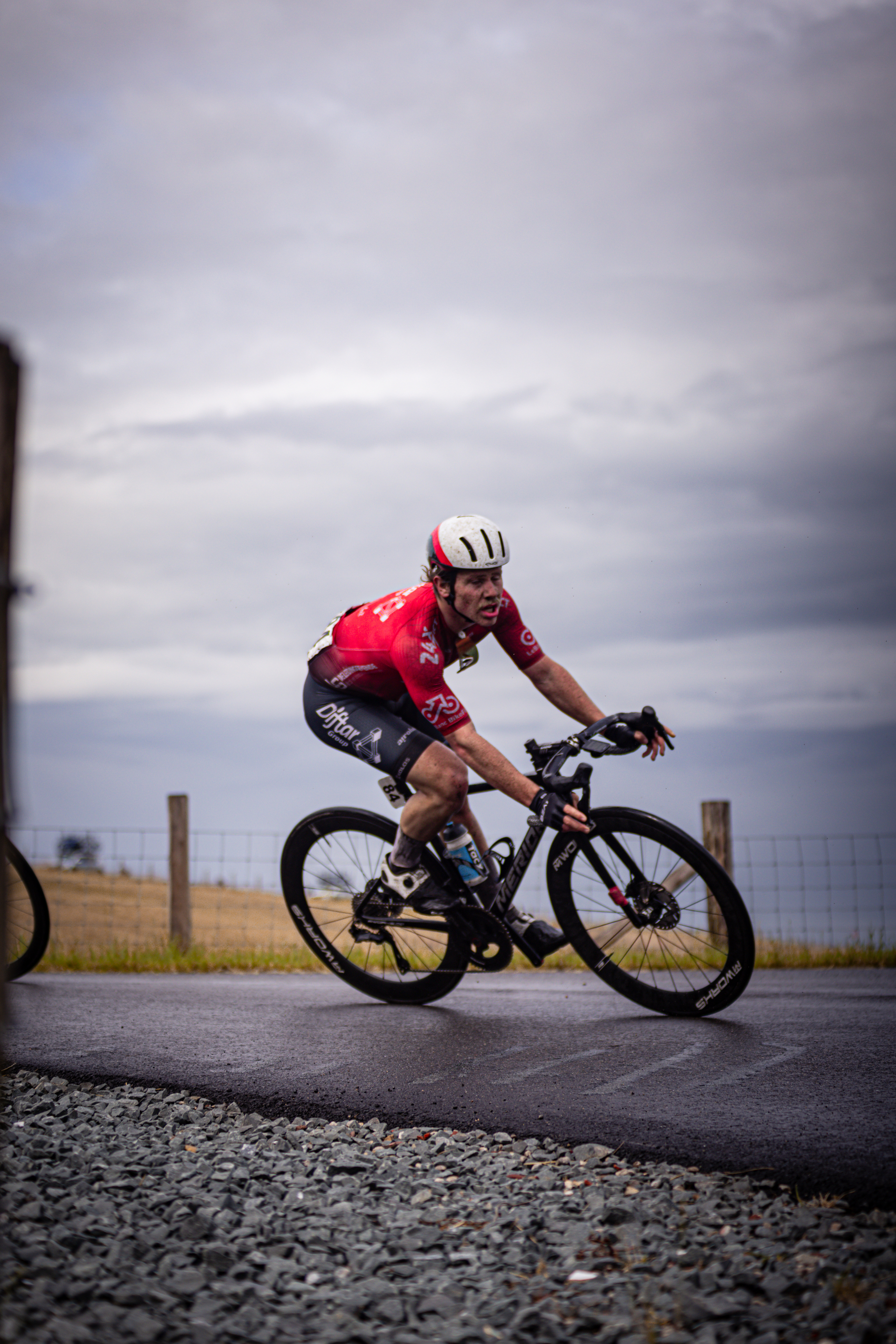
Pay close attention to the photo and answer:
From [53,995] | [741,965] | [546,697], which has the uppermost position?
[546,697]

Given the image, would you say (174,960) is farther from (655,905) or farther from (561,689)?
(655,905)

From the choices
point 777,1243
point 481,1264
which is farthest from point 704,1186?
point 481,1264

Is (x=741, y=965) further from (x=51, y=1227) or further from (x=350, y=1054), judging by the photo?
(x=51, y=1227)

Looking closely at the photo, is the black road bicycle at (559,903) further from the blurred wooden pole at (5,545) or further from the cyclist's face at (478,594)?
the blurred wooden pole at (5,545)

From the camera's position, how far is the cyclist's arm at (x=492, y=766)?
16.9ft

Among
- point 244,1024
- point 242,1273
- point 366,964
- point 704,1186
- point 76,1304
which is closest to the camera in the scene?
point 76,1304

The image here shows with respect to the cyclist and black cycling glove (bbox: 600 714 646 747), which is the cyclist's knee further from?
black cycling glove (bbox: 600 714 646 747)

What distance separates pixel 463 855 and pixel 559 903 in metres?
0.59

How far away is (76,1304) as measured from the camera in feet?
8.08

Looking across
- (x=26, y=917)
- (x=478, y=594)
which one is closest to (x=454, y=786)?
(x=478, y=594)

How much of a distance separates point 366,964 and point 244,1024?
3.33 feet

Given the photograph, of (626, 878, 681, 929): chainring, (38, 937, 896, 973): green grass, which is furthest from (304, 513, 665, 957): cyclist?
(38, 937, 896, 973): green grass

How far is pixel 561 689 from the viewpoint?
5.87 metres

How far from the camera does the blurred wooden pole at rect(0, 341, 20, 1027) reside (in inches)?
87.2
